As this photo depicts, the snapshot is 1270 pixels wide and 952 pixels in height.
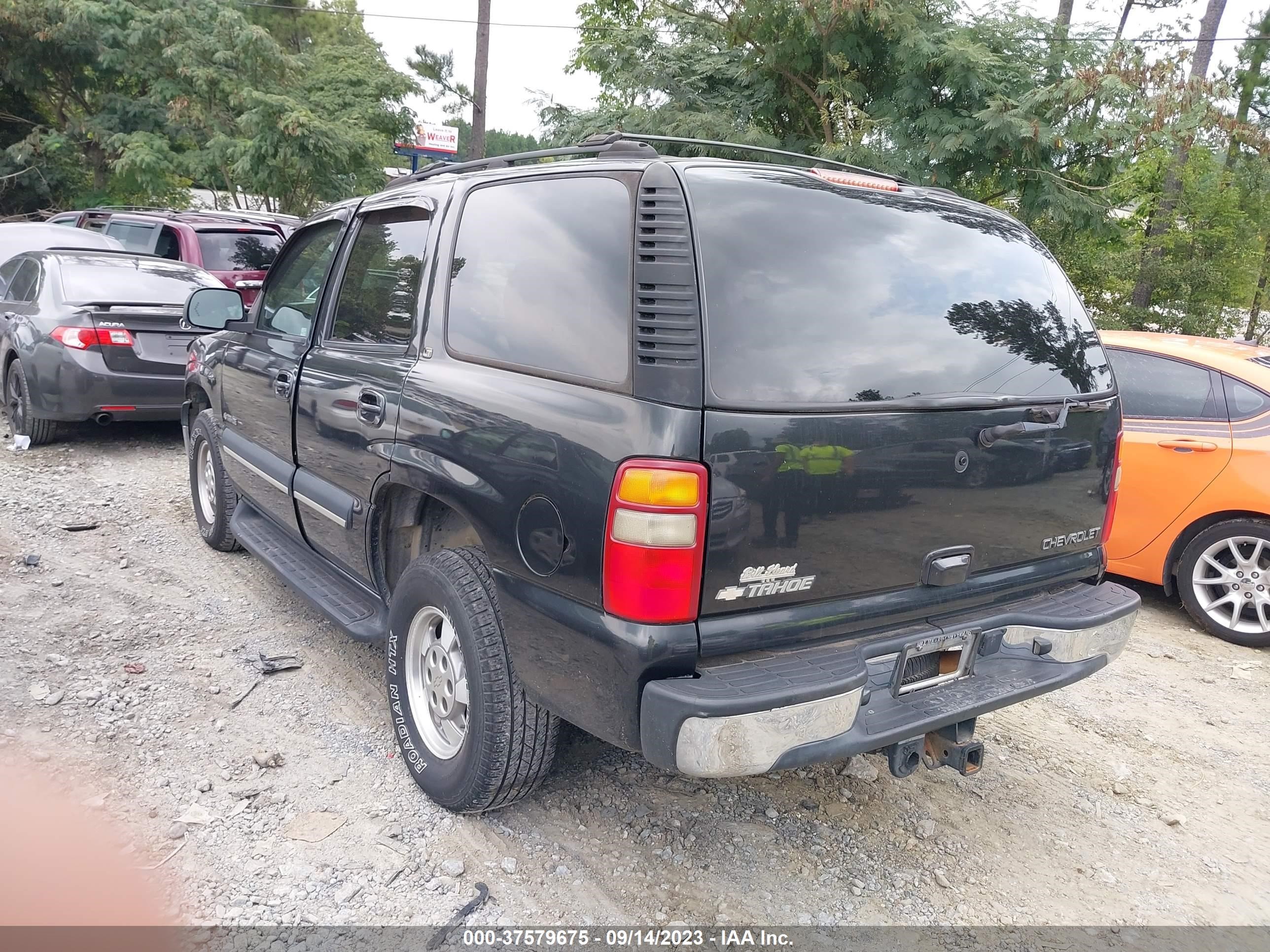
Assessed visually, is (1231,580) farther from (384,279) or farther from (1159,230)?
(1159,230)

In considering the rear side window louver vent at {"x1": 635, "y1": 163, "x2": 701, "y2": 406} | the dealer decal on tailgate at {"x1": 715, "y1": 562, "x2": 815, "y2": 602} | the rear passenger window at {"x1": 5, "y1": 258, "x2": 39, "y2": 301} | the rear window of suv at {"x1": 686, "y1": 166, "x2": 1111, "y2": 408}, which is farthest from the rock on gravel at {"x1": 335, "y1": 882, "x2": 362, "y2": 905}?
the rear passenger window at {"x1": 5, "y1": 258, "x2": 39, "y2": 301}

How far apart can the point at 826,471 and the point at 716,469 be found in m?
0.34

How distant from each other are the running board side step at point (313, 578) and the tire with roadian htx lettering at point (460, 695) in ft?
0.76

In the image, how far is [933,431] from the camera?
2.63 meters

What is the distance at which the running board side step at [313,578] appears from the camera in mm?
3500

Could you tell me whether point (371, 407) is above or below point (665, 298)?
below

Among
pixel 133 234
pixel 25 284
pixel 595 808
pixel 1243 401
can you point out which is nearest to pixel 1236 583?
pixel 1243 401

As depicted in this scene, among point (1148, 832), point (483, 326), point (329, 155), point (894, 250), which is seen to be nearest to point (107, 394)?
point (483, 326)

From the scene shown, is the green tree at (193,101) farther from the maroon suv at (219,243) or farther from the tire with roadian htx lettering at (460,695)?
the tire with roadian htx lettering at (460,695)

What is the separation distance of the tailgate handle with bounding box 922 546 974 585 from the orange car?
2.61m

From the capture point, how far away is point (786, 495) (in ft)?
7.88

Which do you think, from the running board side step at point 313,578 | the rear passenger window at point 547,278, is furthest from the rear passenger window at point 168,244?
the rear passenger window at point 547,278

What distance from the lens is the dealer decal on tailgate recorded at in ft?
7.80

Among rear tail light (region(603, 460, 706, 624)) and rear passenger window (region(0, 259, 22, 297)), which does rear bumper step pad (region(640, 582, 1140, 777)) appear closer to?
rear tail light (region(603, 460, 706, 624))
